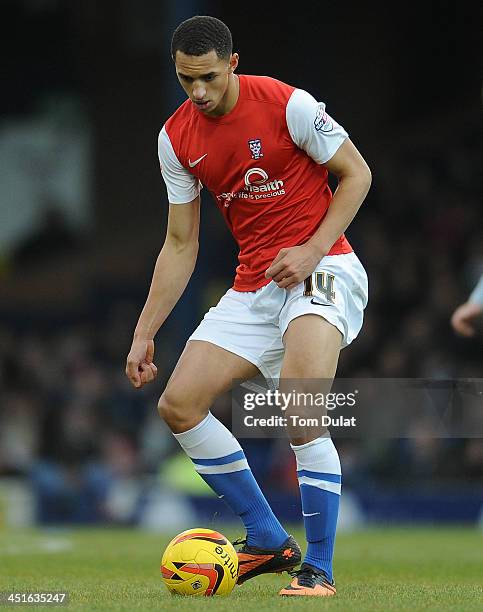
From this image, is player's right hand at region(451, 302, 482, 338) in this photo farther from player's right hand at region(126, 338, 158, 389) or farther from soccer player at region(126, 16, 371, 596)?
player's right hand at region(126, 338, 158, 389)

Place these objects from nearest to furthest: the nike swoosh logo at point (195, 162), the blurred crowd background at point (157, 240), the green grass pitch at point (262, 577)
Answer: the green grass pitch at point (262, 577) < the nike swoosh logo at point (195, 162) < the blurred crowd background at point (157, 240)

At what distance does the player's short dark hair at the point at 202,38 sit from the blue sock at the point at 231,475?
4.98 feet

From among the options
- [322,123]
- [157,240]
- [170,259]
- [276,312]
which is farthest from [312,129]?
[157,240]

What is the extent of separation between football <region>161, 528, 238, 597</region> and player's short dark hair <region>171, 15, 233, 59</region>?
1.95m

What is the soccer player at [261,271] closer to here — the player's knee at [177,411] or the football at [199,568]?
the player's knee at [177,411]

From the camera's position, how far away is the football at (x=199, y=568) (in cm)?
551

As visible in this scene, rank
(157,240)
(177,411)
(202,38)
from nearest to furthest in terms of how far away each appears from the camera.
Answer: (202,38) → (177,411) → (157,240)

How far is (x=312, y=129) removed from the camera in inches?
221

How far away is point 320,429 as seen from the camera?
5566 mm

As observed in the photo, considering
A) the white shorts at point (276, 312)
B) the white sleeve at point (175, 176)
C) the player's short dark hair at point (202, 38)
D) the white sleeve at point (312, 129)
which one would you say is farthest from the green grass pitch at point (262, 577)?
the player's short dark hair at point (202, 38)

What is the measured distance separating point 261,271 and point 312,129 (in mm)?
657

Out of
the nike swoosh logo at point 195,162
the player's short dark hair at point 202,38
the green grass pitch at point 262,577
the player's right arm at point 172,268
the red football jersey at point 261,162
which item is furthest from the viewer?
the player's right arm at point 172,268
